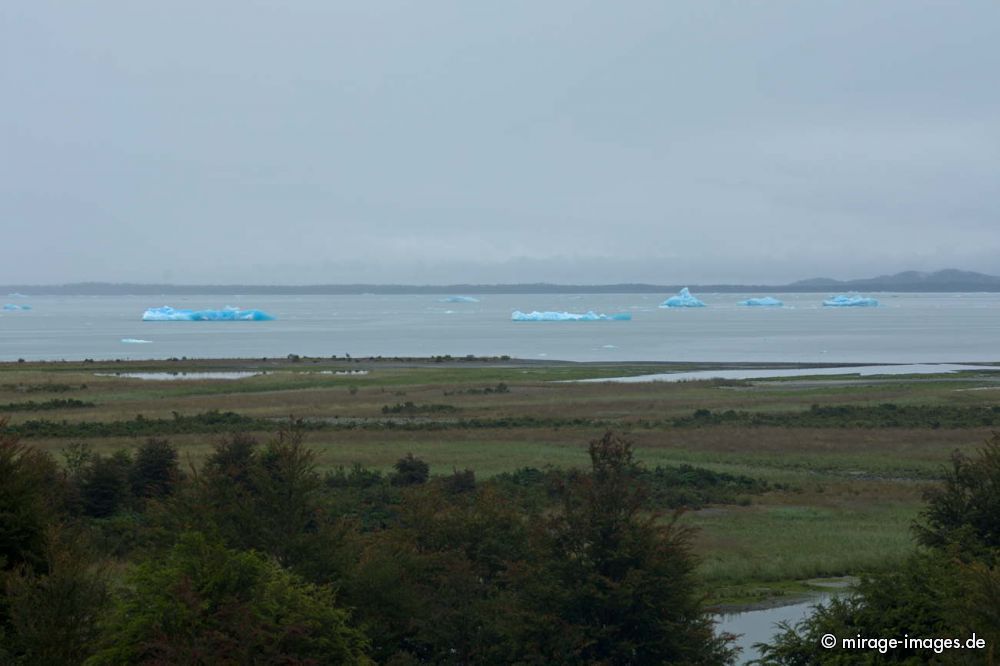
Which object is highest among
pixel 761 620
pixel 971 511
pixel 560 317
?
pixel 560 317

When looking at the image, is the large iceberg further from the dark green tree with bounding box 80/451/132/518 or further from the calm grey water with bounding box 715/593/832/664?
the calm grey water with bounding box 715/593/832/664

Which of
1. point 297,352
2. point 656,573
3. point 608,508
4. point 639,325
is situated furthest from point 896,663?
point 639,325

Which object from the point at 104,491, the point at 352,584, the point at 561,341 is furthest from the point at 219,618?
the point at 561,341

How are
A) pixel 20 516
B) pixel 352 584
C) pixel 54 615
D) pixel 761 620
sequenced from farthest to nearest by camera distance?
pixel 761 620, pixel 352 584, pixel 20 516, pixel 54 615

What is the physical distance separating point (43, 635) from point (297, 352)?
9617 cm

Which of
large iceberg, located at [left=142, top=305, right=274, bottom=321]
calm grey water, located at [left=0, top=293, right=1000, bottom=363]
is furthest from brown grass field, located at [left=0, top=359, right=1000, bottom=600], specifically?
large iceberg, located at [left=142, top=305, right=274, bottom=321]

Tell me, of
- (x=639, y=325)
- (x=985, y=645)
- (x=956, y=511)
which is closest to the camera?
(x=985, y=645)

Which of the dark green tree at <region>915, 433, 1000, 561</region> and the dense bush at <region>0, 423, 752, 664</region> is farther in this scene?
the dark green tree at <region>915, 433, 1000, 561</region>

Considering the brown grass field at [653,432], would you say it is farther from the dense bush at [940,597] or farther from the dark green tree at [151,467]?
the dark green tree at [151,467]

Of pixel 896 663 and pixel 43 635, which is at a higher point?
pixel 43 635

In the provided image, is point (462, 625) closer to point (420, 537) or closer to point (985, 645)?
point (420, 537)

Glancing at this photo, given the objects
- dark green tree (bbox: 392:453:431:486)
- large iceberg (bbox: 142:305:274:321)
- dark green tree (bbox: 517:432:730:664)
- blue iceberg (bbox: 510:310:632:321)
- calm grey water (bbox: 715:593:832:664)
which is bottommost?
calm grey water (bbox: 715:593:832:664)

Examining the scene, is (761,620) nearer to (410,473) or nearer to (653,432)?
(410,473)

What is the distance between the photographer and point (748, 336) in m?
133
